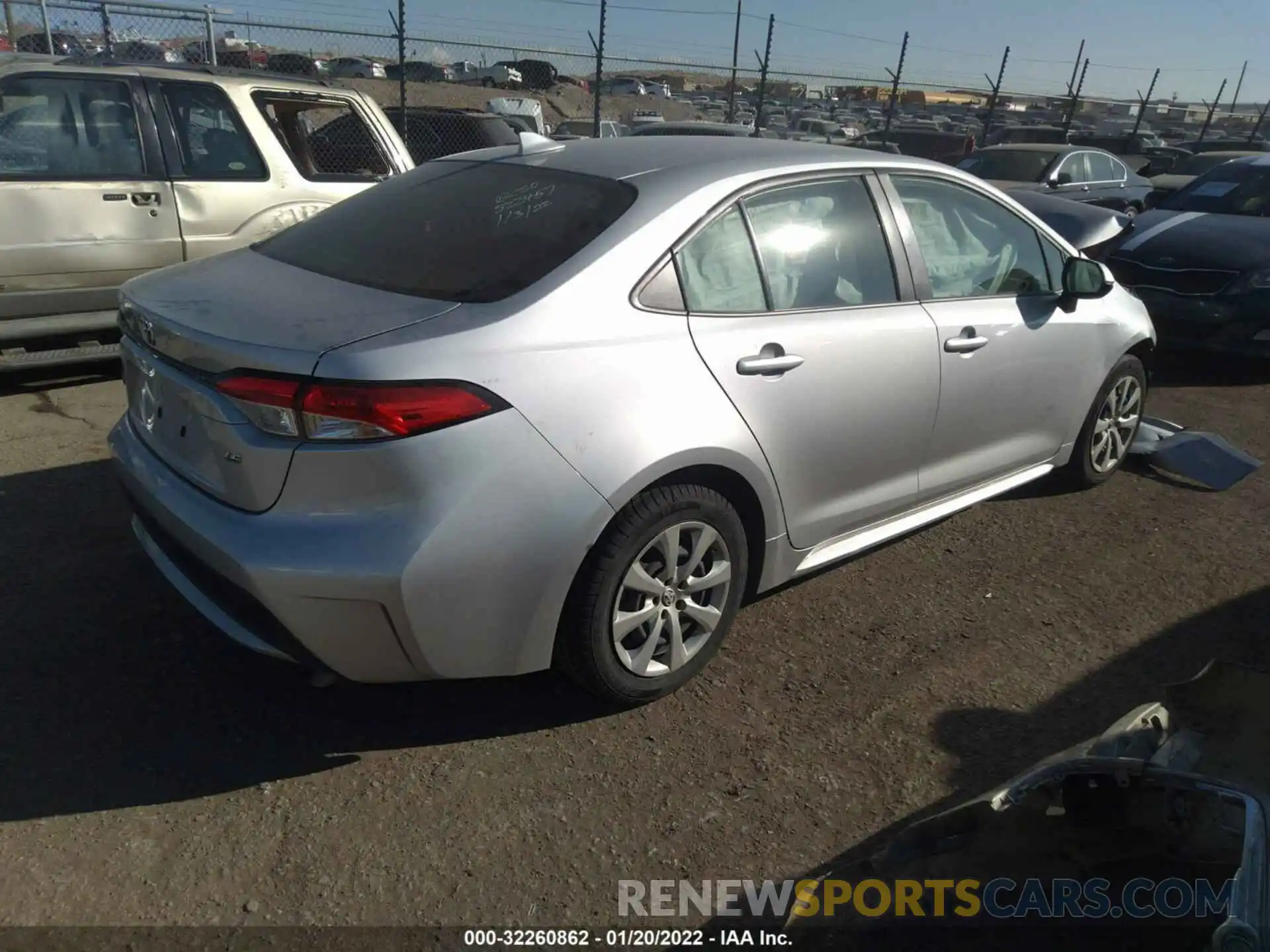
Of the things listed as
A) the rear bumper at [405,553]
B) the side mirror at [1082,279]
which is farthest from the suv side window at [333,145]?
the side mirror at [1082,279]

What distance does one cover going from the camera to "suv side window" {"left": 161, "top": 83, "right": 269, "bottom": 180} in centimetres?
569

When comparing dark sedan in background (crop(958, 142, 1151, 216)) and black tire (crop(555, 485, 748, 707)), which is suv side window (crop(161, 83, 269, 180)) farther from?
dark sedan in background (crop(958, 142, 1151, 216))

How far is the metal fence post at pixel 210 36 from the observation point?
11.1m

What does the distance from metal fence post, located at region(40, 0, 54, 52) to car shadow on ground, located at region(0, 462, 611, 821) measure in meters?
9.30

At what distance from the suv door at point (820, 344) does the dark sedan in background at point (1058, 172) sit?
28.0ft

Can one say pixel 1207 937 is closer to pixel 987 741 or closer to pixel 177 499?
pixel 987 741

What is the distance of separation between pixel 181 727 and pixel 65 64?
4.22 meters

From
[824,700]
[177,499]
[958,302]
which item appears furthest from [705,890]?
[958,302]

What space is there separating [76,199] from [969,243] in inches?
176

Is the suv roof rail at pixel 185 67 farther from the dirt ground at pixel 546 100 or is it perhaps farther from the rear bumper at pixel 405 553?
the dirt ground at pixel 546 100

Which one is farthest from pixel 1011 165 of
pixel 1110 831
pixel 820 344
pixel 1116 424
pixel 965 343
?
pixel 1110 831

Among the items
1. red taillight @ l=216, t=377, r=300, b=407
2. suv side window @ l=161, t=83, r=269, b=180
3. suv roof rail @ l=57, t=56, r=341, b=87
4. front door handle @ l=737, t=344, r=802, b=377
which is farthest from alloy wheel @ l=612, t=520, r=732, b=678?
suv roof rail @ l=57, t=56, r=341, b=87

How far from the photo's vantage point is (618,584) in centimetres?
281

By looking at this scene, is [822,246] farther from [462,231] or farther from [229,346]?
[229,346]
